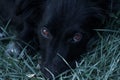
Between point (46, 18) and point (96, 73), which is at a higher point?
point (46, 18)

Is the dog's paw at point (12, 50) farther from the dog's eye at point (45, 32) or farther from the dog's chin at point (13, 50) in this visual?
the dog's eye at point (45, 32)

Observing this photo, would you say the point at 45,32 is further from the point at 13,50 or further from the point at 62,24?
the point at 13,50

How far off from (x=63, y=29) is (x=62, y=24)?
0.04 meters

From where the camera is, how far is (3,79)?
2.79 m

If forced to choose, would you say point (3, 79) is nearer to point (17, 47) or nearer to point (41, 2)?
point (17, 47)

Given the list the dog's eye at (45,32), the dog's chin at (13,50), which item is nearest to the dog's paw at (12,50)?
the dog's chin at (13,50)

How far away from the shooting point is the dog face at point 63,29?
8.59 ft

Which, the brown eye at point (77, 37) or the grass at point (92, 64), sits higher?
the brown eye at point (77, 37)

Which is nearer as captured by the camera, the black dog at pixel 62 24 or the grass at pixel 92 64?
the black dog at pixel 62 24

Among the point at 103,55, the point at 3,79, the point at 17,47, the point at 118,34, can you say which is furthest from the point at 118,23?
the point at 3,79

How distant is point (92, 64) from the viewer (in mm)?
2869

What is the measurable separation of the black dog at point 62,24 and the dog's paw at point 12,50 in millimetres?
272

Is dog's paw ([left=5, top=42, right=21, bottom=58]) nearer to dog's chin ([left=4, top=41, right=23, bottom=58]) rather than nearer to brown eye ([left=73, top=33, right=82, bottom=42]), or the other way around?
dog's chin ([left=4, top=41, right=23, bottom=58])

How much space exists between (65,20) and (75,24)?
85 millimetres
